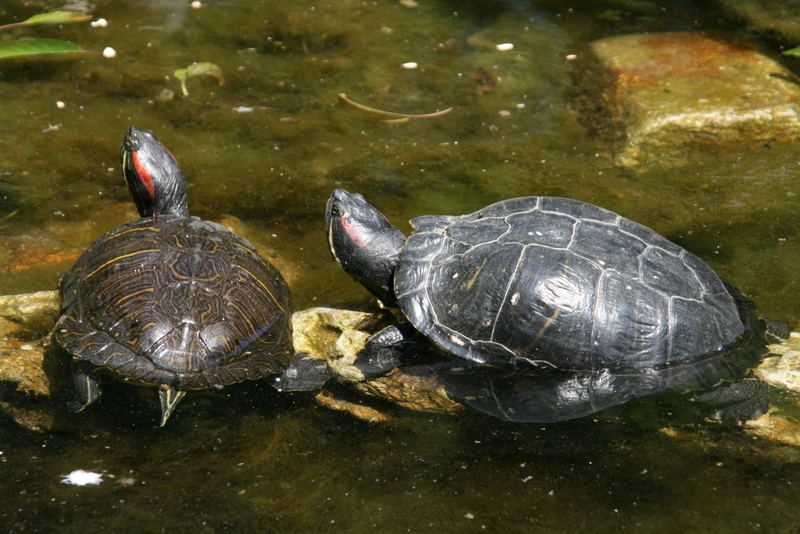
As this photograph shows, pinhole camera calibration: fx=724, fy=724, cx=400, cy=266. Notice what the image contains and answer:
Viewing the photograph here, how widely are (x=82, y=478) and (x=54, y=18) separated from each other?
5.86 m

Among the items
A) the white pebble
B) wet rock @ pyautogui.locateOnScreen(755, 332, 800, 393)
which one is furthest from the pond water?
wet rock @ pyautogui.locateOnScreen(755, 332, 800, 393)

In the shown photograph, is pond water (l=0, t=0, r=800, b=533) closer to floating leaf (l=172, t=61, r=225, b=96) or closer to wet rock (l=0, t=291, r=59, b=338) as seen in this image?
floating leaf (l=172, t=61, r=225, b=96)

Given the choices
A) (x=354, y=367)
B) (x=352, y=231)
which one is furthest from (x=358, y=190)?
(x=354, y=367)

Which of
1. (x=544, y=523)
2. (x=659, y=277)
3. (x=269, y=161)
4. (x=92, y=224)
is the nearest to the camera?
(x=544, y=523)

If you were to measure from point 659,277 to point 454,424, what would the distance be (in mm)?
1303

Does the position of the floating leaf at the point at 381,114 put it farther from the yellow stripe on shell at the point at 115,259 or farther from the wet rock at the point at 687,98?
the yellow stripe on shell at the point at 115,259

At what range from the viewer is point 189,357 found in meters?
3.50

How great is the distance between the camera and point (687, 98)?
622 centimetres

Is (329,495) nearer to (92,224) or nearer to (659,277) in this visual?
(659,277)

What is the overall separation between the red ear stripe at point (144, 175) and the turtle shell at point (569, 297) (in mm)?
1918

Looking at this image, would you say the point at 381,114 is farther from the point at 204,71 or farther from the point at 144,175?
the point at 144,175

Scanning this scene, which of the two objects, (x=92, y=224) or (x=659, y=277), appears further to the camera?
(x=92, y=224)

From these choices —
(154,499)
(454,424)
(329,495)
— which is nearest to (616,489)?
(454,424)

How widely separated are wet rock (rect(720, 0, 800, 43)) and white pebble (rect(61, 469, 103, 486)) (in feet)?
24.0
